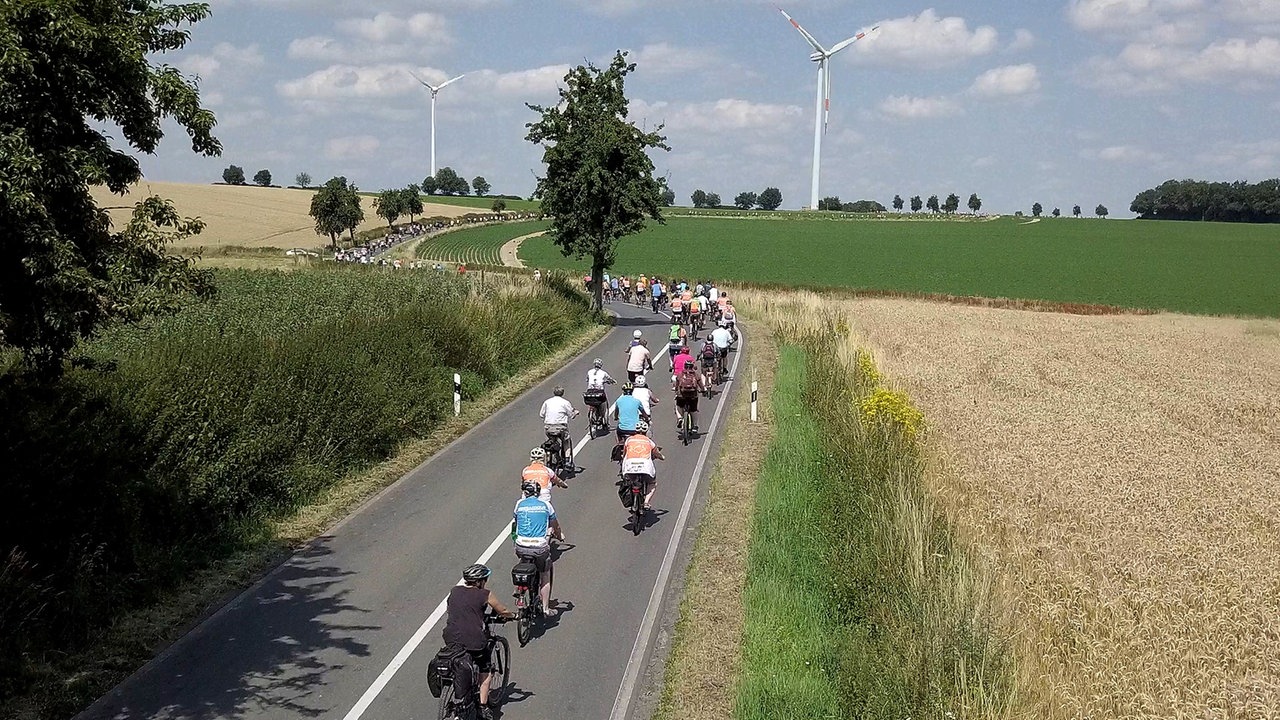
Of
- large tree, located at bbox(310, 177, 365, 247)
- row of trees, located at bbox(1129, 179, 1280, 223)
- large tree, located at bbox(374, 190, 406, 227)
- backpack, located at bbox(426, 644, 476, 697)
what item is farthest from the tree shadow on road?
row of trees, located at bbox(1129, 179, 1280, 223)

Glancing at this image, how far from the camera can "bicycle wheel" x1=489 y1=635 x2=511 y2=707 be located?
348 inches

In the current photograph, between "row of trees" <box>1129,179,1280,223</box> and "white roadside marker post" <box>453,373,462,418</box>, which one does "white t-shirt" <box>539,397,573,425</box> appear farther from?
"row of trees" <box>1129,179,1280,223</box>

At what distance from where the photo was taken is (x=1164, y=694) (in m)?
8.06

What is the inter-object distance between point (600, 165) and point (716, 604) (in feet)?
91.9

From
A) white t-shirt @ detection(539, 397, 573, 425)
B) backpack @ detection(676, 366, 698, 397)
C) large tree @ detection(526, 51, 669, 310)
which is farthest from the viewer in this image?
large tree @ detection(526, 51, 669, 310)

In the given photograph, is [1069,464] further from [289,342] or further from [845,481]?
[289,342]

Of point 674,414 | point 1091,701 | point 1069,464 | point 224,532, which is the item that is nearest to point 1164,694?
point 1091,701

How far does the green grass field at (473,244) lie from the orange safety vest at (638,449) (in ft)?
196

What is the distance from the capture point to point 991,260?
89938 millimetres

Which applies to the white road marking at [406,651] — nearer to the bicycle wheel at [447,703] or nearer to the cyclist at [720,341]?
the bicycle wheel at [447,703]

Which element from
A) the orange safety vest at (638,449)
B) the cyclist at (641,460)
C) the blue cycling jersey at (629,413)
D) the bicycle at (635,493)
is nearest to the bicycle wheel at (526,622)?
the bicycle at (635,493)

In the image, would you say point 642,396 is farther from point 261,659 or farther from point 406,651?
point 261,659

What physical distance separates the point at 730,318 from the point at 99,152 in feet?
76.8

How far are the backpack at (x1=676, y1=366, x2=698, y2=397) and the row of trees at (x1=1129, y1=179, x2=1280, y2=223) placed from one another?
18757 centimetres
